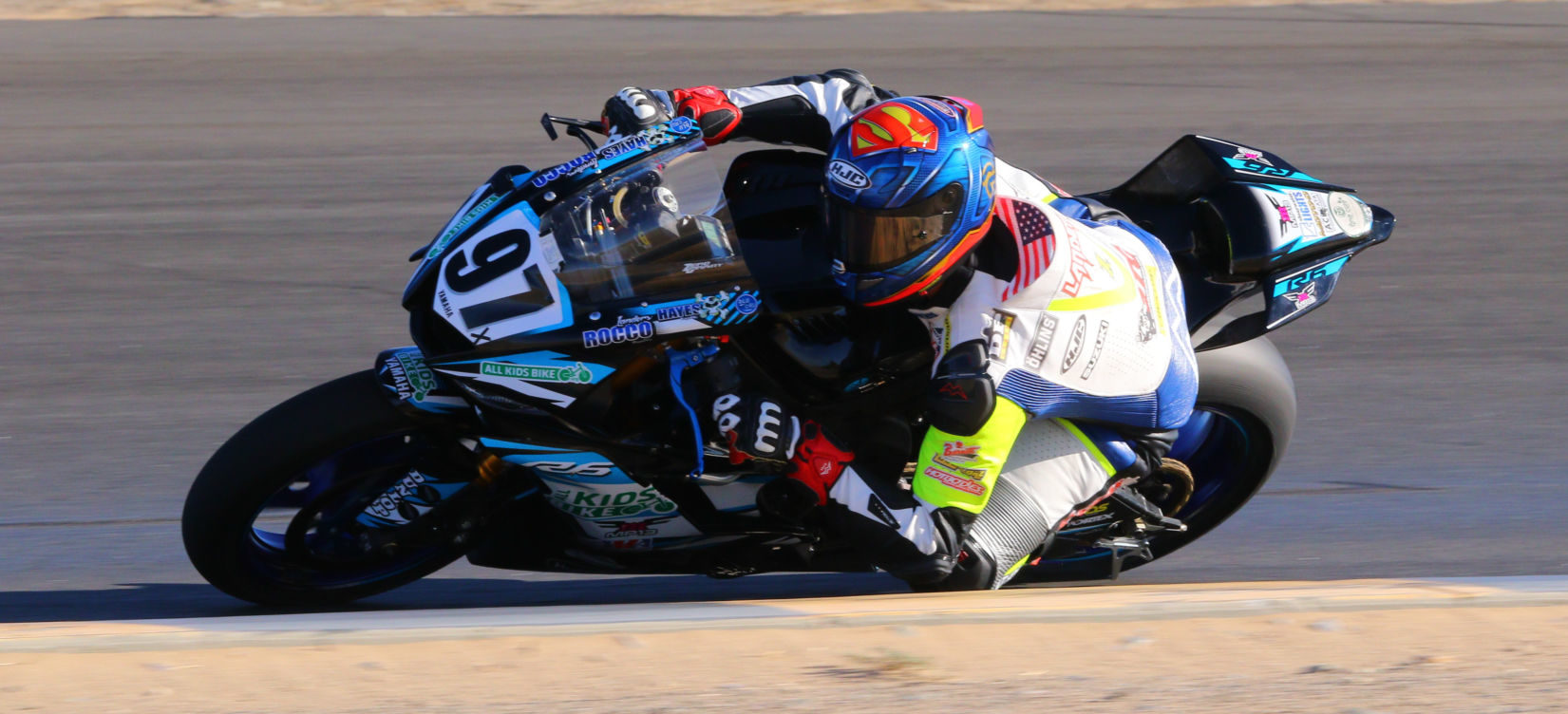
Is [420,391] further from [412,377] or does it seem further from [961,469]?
[961,469]

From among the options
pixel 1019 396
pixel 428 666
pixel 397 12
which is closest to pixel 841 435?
pixel 1019 396

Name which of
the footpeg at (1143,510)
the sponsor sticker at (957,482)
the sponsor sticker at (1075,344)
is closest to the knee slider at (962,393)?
the sponsor sticker at (957,482)

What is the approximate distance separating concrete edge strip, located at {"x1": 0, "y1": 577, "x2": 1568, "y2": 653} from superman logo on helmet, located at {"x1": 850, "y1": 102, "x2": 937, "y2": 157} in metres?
0.98

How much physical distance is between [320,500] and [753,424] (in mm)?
1094

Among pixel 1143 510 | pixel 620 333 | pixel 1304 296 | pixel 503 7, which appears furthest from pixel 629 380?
pixel 503 7

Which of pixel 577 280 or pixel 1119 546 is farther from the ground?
pixel 577 280

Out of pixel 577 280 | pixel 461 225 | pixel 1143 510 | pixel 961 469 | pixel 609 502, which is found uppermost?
pixel 461 225

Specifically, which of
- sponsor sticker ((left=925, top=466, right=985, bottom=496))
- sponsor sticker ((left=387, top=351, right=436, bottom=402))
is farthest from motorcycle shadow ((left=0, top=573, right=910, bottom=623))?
sponsor sticker ((left=925, top=466, right=985, bottom=496))

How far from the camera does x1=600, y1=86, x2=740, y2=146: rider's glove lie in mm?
3809

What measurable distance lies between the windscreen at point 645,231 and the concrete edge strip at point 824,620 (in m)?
0.70

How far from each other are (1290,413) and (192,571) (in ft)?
9.45

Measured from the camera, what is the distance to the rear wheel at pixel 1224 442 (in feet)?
13.7

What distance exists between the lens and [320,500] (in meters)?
3.87

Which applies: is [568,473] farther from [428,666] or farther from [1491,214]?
[1491,214]
